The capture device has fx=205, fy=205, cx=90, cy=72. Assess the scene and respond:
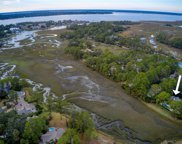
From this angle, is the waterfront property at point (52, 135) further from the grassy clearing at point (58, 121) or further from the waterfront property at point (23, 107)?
the waterfront property at point (23, 107)

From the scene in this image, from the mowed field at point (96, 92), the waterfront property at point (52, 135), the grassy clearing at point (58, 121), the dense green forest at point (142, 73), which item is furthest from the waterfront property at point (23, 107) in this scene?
the dense green forest at point (142, 73)

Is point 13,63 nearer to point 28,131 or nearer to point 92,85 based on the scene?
point 92,85

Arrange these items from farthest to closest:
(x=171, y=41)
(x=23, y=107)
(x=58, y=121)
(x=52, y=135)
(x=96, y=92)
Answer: (x=171, y=41) → (x=96, y=92) → (x=23, y=107) → (x=58, y=121) → (x=52, y=135)

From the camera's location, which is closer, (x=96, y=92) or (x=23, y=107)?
(x=23, y=107)

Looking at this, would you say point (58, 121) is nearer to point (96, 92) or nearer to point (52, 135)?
point (52, 135)

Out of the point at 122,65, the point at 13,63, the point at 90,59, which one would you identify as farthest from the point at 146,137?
the point at 13,63

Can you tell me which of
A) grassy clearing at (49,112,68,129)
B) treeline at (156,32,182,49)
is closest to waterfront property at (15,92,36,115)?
grassy clearing at (49,112,68,129)

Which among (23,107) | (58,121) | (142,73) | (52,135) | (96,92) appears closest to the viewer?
(52,135)

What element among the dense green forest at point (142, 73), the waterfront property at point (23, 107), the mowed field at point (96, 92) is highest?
the dense green forest at point (142, 73)

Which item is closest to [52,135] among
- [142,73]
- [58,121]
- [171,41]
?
[58,121]
